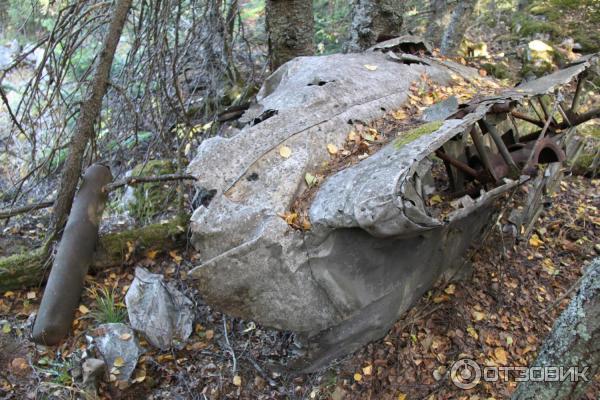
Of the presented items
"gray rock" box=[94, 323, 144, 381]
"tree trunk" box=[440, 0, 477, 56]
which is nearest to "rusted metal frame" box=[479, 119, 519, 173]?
"gray rock" box=[94, 323, 144, 381]

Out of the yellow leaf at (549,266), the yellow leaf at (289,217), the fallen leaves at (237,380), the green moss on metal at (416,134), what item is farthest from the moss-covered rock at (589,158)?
the fallen leaves at (237,380)

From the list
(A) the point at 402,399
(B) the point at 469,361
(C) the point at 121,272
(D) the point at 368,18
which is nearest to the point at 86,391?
(C) the point at 121,272

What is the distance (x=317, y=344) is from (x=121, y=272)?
2.18m

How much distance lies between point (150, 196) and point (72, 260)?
1392 millimetres

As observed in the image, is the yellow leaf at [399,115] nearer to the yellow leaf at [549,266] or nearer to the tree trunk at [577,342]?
the tree trunk at [577,342]

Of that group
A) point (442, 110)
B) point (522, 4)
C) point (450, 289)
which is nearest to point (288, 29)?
point (442, 110)

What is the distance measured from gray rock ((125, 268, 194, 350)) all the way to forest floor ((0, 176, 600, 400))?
10 centimetres

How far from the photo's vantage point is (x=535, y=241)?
4770 millimetres

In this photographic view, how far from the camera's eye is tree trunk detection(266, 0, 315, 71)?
5.41 m

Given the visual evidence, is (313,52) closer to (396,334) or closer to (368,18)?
A: (368,18)

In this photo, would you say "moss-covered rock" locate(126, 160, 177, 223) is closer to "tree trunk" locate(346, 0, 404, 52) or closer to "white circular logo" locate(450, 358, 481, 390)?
"tree trunk" locate(346, 0, 404, 52)

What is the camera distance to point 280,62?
5746 mm

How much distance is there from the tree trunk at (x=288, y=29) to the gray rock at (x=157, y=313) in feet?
10.7

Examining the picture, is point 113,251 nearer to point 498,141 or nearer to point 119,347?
point 119,347
